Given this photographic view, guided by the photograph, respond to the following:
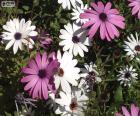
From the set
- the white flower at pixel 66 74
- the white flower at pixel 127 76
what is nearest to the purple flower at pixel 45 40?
the white flower at pixel 66 74

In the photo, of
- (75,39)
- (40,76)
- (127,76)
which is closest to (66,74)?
(40,76)

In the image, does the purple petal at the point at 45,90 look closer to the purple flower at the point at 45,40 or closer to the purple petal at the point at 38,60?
the purple petal at the point at 38,60

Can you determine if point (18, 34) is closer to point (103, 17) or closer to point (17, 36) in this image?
point (17, 36)

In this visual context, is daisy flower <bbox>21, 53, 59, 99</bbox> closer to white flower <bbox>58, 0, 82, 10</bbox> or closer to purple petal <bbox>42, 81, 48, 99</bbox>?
purple petal <bbox>42, 81, 48, 99</bbox>

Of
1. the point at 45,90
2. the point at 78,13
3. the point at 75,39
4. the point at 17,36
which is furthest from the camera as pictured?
the point at 78,13

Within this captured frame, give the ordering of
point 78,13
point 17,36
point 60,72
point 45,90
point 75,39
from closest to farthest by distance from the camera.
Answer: point 45,90 < point 60,72 < point 17,36 < point 75,39 < point 78,13
